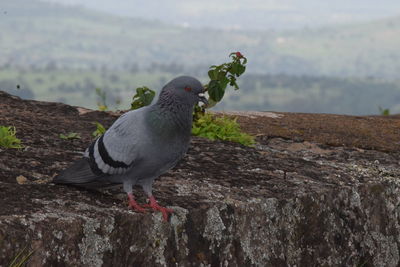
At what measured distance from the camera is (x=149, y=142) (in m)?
5.26

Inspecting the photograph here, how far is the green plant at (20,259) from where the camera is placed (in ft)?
14.8

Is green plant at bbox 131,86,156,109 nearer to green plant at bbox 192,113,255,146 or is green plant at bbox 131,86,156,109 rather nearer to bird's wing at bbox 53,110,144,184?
green plant at bbox 192,113,255,146

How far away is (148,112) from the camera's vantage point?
212 inches

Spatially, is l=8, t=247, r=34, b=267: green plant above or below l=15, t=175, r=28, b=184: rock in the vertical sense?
below

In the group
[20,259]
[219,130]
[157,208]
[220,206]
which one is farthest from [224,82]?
[20,259]

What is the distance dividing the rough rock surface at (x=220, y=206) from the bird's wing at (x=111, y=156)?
0.21 m

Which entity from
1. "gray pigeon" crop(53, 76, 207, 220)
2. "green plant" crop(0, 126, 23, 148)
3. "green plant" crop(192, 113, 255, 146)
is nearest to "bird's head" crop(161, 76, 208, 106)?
"gray pigeon" crop(53, 76, 207, 220)

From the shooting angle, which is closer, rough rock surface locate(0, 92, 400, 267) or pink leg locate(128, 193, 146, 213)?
rough rock surface locate(0, 92, 400, 267)

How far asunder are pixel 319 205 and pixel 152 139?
229 cm

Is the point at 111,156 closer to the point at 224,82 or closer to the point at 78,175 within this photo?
the point at 78,175

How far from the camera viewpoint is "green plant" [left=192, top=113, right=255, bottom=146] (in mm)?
8641

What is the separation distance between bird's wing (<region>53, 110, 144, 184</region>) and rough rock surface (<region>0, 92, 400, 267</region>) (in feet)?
0.67

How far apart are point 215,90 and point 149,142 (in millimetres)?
3098

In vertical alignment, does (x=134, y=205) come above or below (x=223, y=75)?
below
